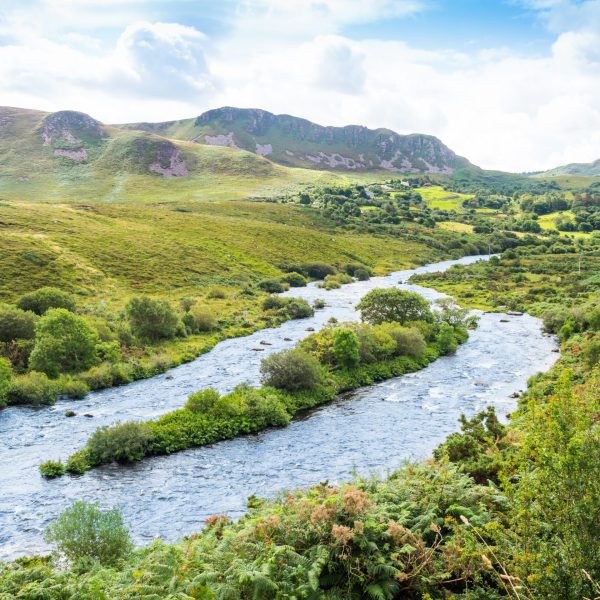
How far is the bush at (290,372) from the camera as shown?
44188mm

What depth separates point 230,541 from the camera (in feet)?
53.1

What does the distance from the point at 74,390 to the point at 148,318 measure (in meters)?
17.7

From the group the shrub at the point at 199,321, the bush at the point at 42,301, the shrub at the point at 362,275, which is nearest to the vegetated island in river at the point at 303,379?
the shrub at the point at 199,321

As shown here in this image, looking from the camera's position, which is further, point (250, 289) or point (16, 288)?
A: point (250, 289)

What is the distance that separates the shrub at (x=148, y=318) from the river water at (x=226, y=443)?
8077mm

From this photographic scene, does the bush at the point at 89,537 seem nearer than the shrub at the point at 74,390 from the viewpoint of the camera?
Yes

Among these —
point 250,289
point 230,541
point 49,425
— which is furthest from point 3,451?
point 250,289

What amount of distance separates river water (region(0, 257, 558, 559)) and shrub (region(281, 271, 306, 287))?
48418 mm

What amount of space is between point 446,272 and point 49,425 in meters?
102

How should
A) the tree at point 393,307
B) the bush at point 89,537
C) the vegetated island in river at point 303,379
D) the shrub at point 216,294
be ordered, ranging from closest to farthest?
the bush at point 89,537
the vegetated island in river at point 303,379
the tree at point 393,307
the shrub at point 216,294

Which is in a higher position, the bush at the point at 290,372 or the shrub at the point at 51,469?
the bush at the point at 290,372

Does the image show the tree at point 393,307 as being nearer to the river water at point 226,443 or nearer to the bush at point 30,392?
the river water at point 226,443

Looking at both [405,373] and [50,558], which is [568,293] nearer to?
[405,373]

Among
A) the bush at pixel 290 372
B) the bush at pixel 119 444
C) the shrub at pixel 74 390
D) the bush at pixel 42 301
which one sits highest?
the bush at pixel 42 301
